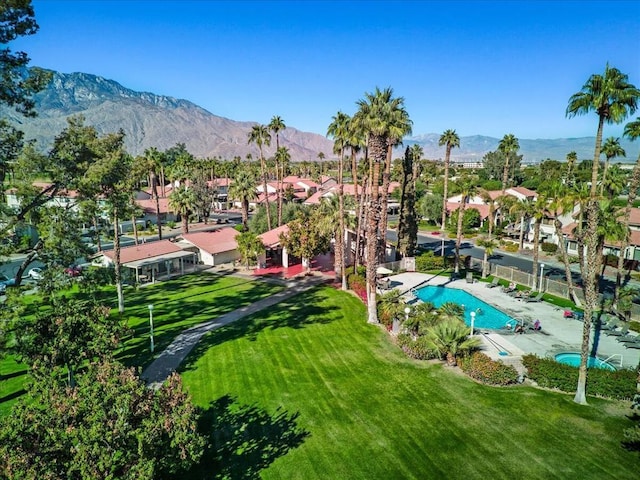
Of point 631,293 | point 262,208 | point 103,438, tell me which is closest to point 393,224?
point 262,208

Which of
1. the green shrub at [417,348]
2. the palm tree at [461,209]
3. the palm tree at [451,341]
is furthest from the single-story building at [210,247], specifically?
the palm tree at [451,341]

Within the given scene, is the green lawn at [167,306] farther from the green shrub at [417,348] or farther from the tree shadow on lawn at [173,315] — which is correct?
the green shrub at [417,348]

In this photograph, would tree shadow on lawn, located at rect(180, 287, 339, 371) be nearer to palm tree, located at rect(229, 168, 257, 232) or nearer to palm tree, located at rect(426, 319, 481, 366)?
palm tree, located at rect(426, 319, 481, 366)

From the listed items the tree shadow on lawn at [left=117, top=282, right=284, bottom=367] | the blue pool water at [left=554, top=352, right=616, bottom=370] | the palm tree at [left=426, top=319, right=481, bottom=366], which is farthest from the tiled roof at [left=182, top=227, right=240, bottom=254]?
the blue pool water at [left=554, top=352, right=616, bottom=370]

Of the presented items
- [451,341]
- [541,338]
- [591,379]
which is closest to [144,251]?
[451,341]

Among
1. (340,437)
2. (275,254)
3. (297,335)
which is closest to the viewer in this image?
(340,437)

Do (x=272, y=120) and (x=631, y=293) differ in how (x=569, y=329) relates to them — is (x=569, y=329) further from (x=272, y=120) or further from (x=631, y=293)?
(x=272, y=120)
